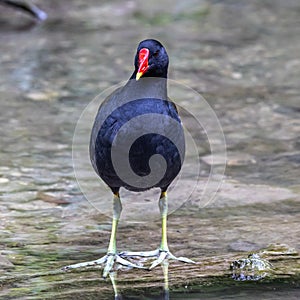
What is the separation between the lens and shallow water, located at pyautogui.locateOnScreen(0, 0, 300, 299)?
4691 mm

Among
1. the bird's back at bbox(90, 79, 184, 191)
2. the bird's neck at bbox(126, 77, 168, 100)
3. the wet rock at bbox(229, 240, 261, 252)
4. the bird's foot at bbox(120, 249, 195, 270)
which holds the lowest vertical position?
the bird's foot at bbox(120, 249, 195, 270)

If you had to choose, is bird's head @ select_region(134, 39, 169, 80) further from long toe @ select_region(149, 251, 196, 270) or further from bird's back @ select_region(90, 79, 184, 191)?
long toe @ select_region(149, 251, 196, 270)

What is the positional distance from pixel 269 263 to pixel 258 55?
6627 mm

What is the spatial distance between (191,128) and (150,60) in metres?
3.39

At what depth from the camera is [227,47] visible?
1124cm

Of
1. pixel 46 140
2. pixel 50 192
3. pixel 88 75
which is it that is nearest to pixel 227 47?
pixel 88 75

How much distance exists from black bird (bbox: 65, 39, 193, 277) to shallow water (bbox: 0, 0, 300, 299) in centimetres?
42

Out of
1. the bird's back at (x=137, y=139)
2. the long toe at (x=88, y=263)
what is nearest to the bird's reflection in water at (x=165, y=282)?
the long toe at (x=88, y=263)

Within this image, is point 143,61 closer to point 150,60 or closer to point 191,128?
point 150,60

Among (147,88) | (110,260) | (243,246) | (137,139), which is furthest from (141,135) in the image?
(243,246)

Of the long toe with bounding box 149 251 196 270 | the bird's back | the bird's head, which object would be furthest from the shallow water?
the bird's head

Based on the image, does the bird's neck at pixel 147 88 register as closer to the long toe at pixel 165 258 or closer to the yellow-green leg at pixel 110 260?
the yellow-green leg at pixel 110 260

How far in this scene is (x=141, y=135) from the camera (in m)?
4.36

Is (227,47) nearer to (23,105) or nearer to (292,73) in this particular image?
(292,73)
